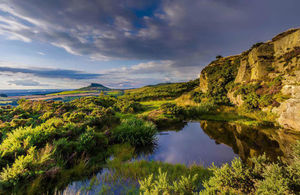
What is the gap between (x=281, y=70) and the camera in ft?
55.5

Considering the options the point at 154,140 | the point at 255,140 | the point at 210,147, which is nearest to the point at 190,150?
the point at 210,147

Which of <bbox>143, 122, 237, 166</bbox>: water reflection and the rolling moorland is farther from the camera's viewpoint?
<bbox>143, 122, 237, 166</bbox>: water reflection

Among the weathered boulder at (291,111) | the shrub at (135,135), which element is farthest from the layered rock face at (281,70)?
the shrub at (135,135)

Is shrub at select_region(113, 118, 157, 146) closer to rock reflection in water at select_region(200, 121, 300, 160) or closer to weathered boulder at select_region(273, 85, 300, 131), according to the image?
rock reflection in water at select_region(200, 121, 300, 160)

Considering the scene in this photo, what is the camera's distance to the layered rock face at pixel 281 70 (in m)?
11.6

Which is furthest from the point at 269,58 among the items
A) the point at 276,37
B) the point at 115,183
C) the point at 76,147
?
the point at 76,147

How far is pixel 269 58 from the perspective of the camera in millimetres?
19031

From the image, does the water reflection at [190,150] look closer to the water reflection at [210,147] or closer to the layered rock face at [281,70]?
the water reflection at [210,147]

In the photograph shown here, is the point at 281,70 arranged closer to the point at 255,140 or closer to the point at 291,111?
the point at 291,111

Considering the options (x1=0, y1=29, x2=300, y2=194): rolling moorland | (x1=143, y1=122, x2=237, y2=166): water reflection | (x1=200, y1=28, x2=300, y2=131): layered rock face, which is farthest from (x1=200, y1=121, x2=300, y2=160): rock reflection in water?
(x1=200, y1=28, x2=300, y2=131): layered rock face

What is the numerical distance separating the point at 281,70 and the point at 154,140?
21878 millimetres

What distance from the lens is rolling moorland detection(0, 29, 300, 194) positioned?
404 centimetres

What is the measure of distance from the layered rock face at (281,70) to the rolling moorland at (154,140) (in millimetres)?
81

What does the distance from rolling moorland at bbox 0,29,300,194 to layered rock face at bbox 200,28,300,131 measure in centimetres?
8
